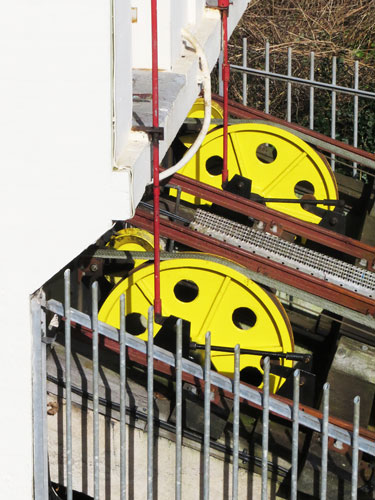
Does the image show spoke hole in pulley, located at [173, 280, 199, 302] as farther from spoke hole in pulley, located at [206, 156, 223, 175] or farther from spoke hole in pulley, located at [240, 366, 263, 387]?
spoke hole in pulley, located at [206, 156, 223, 175]

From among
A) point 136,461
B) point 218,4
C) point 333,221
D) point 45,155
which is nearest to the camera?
point 45,155

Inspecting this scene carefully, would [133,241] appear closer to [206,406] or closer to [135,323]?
[135,323]

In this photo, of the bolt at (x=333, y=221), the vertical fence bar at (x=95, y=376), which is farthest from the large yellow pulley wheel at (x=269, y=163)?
the vertical fence bar at (x=95, y=376)

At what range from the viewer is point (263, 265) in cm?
643

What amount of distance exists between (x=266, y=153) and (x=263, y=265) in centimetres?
273

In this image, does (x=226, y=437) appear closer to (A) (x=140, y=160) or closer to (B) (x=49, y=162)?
(A) (x=140, y=160)

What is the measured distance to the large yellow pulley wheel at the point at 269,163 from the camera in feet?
28.3

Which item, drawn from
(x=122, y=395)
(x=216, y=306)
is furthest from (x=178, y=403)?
(x=216, y=306)

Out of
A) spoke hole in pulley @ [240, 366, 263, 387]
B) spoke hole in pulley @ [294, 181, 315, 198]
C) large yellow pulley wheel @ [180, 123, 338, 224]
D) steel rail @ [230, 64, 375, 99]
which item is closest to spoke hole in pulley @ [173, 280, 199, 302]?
spoke hole in pulley @ [240, 366, 263, 387]

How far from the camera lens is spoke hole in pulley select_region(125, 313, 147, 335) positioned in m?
→ 6.48

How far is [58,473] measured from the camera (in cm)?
559

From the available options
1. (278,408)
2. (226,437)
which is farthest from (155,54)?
(226,437)

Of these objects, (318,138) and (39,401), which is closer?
(39,401)

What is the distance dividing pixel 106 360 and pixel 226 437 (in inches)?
35.3
